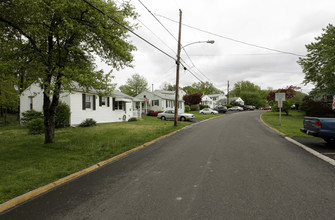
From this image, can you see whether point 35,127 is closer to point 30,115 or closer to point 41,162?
point 30,115

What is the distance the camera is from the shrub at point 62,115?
14.5 metres

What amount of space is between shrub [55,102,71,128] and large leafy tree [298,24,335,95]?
1086 inches

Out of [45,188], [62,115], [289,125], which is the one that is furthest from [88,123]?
[289,125]

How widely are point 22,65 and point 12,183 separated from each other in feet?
16.1

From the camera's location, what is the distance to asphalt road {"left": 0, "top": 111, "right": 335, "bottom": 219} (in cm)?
282

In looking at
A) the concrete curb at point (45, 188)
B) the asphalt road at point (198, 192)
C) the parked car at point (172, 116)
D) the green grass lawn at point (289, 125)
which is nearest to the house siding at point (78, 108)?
the parked car at point (172, 116)

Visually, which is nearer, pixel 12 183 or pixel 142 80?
pixel 12 183

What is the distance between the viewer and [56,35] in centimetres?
723

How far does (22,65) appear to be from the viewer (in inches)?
265

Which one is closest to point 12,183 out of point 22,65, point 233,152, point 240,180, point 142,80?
point 22,65

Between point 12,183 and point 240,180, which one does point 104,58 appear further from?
point 240,180

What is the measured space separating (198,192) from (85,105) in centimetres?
1623

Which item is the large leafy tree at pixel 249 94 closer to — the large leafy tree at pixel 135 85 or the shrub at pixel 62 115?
the large leafy tree at pixel 135 85

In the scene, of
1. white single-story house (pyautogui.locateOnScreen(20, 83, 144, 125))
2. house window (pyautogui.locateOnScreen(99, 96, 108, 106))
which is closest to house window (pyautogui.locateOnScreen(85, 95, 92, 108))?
white single-story house (pyautogui.locateOnScreen(20, 83, 144, 125))
